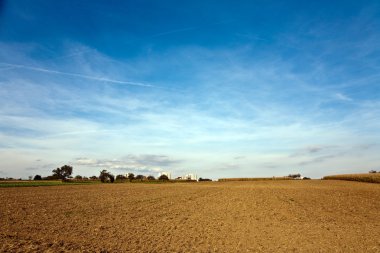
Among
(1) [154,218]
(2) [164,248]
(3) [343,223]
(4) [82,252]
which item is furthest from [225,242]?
(3) [343,223]

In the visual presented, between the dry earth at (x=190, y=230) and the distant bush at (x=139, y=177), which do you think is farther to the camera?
the distant bush at (x=139, y=177)

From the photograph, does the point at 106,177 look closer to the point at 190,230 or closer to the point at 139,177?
the point at 139,177

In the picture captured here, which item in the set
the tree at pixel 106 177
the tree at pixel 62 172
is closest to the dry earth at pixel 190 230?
the tree at pixel 106 177

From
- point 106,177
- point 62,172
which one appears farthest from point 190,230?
point 62,172

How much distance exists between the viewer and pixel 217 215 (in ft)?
68.8

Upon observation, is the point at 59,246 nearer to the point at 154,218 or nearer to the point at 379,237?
the point at 154,218

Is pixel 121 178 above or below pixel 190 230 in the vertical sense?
above

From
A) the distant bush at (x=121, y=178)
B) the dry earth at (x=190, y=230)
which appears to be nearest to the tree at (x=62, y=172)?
the distant bush at (x=121, y=178)

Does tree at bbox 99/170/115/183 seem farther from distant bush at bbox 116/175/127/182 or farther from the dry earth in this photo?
the dry earth

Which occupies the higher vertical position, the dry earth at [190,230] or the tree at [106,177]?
the tree at [106,177]

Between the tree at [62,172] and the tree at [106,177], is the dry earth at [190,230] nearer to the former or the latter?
the tree at [106,177]

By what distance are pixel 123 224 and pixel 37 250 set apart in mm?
6353

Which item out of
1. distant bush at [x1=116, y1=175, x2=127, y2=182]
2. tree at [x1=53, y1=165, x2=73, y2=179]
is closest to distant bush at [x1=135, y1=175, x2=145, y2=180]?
distant bush at [x1=116, y1=175, x2=127, y2=182]

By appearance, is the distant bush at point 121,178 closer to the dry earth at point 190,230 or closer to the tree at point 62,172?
the tree at point 62,172
